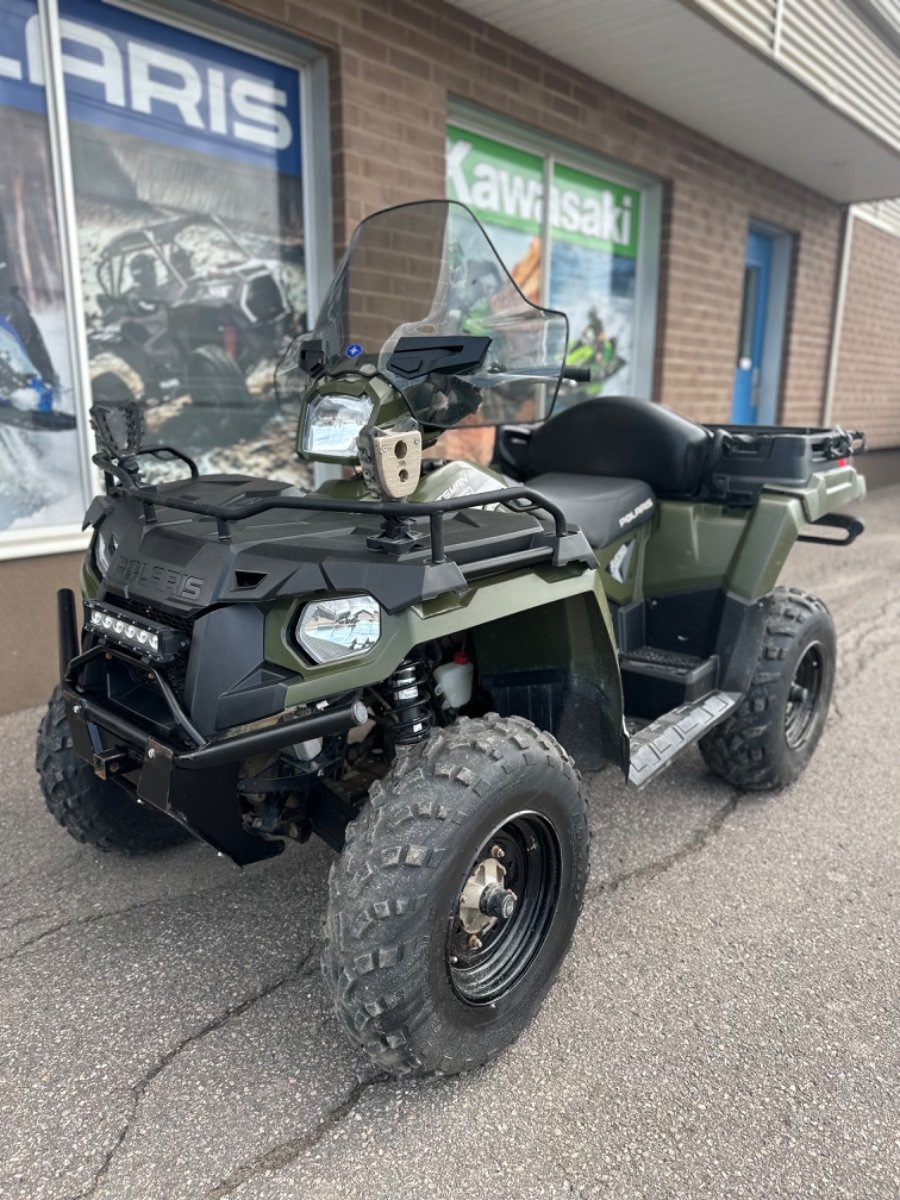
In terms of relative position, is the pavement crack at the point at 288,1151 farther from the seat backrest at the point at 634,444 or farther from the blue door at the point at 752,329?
the blue door at the point at 752,329

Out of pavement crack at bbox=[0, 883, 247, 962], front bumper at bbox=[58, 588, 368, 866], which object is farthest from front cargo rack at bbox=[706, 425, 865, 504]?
pavement crack at bbox=[0, 883, 247, 962]

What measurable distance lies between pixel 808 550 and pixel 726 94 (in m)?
4.32

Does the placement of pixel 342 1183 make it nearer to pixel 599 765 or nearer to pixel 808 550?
pixel 599 765

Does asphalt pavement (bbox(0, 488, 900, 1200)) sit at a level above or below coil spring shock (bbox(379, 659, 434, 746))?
below

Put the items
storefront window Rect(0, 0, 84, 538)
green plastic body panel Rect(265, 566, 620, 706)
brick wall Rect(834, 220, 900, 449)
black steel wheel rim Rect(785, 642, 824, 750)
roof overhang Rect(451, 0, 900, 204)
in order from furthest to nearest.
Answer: brick wall Rect(834, 220, 900, 449), roof overhang Rect(451, 0, 900, 204), storefront window Rect(0, 0, 84, 538), black steel wheel rim Rect(785, 642, 824, 750), green plastic body panel Rect(265, 566, 620, 706)

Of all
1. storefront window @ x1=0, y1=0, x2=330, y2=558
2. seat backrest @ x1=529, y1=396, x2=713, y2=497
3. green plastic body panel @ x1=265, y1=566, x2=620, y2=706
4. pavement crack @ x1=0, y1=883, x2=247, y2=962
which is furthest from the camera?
storefront window @ x1=0, y1=0, x2=330, y2=558

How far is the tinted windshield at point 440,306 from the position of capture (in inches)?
105

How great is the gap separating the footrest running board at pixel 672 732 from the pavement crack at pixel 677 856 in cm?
36

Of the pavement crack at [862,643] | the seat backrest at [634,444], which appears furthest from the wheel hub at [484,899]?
the pavement crack at [862,643]

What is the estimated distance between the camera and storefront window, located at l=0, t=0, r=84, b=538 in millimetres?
4180

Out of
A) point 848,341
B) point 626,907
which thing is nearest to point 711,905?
point 626,907

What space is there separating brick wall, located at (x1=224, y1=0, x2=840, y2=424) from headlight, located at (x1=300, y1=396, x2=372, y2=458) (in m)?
3.12

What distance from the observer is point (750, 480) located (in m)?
3.44

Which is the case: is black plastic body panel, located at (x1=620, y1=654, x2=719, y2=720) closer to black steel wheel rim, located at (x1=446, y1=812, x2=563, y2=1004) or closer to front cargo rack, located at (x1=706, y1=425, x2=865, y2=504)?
front cargo rack, located at (x1=706, y1=425, x2=865, y2=504)
